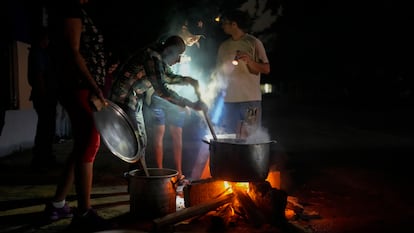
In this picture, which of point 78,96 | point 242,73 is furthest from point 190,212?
point 242,73

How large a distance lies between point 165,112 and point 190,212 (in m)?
2.07

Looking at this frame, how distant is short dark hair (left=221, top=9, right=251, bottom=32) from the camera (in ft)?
20.1

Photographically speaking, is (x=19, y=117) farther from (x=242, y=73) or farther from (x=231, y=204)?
(x=231, y=204)

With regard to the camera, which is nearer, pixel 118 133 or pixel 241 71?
pixel 118 133

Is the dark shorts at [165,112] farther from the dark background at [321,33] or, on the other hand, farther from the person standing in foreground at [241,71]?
the dark background at [321,33]

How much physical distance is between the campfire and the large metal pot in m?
0.14

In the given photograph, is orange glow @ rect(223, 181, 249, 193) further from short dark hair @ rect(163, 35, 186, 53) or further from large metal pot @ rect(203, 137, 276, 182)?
short dark hair @ rect(163, 35, 186, 53)

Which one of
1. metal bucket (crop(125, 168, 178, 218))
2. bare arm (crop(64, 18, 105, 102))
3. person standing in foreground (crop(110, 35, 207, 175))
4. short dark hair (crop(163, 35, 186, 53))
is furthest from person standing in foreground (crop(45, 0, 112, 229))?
short dark hair (crop(163, 35, 186, 53))

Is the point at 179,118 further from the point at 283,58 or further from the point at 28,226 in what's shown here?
the point at 283,58

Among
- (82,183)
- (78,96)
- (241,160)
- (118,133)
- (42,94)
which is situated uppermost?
(42,94)

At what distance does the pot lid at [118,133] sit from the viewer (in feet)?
14.8

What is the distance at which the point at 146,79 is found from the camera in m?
5.36

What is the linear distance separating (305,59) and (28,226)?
138 feet

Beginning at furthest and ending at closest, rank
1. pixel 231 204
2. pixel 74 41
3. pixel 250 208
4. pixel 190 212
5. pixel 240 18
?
pixel 240 18
pixel 231 204
pixel 250 208
pixel 190 212
pixel 74 41
